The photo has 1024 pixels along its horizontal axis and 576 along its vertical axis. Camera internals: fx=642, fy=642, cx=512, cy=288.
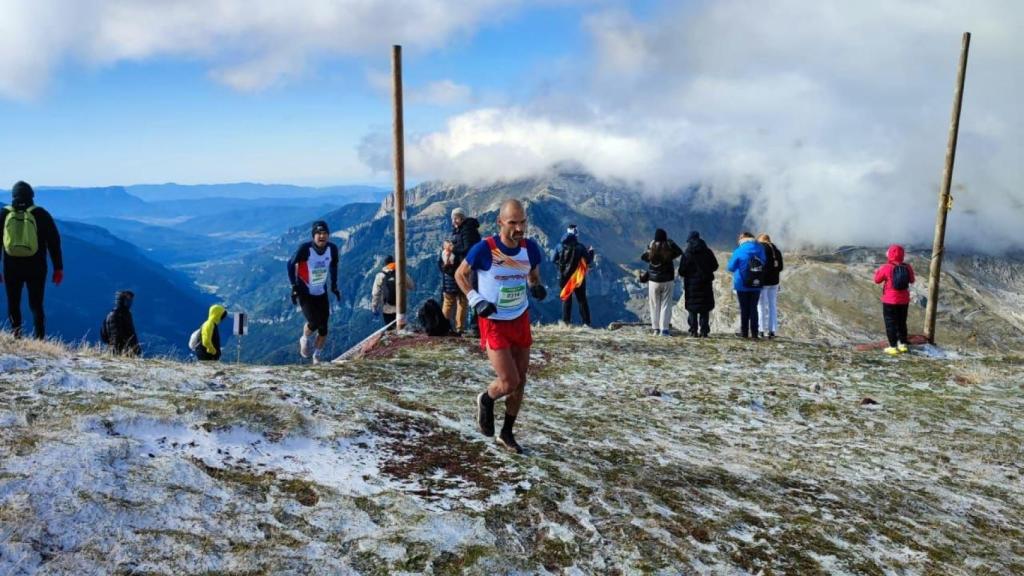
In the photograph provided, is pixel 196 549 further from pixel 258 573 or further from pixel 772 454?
pixel 772 454

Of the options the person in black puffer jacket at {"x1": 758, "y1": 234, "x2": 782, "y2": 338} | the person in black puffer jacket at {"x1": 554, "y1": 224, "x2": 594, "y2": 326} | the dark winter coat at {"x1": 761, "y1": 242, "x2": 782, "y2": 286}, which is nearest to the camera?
the dark winter coat at {"x1": 761, "y1": 242, "x2": 782, "y2": 286}

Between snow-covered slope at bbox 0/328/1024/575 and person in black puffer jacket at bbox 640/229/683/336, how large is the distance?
8953 mm

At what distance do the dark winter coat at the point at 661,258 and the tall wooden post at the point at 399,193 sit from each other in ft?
26.2

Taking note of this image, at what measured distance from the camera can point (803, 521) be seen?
7.47 m

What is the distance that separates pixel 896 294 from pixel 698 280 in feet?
19.3

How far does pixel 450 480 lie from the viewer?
7.30 meters

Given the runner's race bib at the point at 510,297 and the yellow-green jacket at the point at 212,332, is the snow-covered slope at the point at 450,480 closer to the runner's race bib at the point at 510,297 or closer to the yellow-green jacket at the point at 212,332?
the runner's race bib at the point at 510,297

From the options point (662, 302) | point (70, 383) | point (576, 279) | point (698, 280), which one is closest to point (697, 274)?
point (698, 280)

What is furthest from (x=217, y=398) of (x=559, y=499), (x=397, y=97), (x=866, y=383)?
(x=866, y=383)

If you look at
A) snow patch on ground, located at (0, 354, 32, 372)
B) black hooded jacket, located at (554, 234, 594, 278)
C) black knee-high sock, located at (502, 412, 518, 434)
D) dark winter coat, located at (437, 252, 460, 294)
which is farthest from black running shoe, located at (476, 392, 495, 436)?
black hooded jacket, located at (554, 234, 594, 278)

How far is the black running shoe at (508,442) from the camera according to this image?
8.59 metres

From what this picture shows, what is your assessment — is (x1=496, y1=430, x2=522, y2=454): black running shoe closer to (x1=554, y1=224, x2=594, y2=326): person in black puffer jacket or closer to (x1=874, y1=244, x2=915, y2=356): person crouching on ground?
(x1=554, y1=224, x2=594, y2=326): person in black puffer jacket

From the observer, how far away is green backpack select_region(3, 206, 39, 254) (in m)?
13.3

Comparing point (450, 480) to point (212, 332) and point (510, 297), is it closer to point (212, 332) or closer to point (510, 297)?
point (510, 297)
